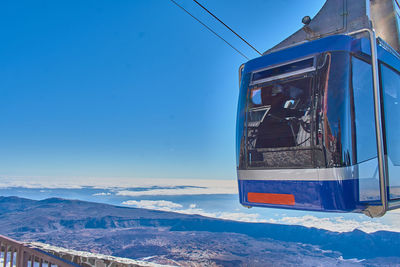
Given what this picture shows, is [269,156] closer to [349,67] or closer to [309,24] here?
[349,67]

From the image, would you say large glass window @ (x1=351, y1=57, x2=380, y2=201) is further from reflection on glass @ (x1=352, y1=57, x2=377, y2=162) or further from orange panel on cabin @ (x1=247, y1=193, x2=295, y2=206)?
orange panel on cabin @ (x1=247, y1=193, x2=295, y2=206)

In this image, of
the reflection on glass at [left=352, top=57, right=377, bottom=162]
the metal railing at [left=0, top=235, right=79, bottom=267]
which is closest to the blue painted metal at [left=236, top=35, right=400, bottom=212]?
the reflection on glass at [left=352, top=57, right=377, bottom=162]

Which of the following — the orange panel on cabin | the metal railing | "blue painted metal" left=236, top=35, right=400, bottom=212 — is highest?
"blue painted metal" left=236, top=35, right=400, bottom=212

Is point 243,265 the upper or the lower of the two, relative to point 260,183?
lower

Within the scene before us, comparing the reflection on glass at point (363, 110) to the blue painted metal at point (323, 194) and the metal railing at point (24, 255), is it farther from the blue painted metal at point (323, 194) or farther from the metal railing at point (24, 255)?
the metal railing at point (24, 255)

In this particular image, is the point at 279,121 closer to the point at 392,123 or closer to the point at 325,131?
the point at 325,131

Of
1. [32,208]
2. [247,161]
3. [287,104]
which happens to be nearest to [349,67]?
[287,104]
